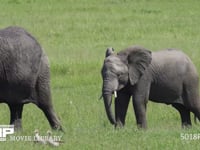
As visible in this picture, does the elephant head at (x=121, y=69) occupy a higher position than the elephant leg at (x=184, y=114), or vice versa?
the elephant head at (x=121, y=69)

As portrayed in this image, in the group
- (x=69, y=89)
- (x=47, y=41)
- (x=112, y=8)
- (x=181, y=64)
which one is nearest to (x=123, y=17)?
(x=112, y=8)

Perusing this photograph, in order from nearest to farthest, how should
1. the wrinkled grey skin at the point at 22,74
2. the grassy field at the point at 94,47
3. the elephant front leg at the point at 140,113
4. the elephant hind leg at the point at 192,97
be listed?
the grassy field at the point at 94,47 < the wrinkled grey skin at the point at 22,74 < the elephant front leg at the point at 140,113 < the elephant hind leg at the point at 192,97

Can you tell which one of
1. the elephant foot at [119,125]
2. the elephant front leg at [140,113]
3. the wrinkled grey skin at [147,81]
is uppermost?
the wrinkled grey skin at [147,81]

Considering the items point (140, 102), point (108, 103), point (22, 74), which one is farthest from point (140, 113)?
point (22, 74)

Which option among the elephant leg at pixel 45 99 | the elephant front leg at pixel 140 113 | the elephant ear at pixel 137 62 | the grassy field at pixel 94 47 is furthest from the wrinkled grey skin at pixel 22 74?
the elephant ear at pixel 137 62

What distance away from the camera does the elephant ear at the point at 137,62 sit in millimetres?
10875

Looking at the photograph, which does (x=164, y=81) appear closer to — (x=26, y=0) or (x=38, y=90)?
(x=38, y=90)

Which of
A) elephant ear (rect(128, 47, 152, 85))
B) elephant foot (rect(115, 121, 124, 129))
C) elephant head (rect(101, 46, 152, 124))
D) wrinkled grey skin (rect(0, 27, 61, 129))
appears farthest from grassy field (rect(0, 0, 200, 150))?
elephant ear (rect(128, 47, 152, 85))

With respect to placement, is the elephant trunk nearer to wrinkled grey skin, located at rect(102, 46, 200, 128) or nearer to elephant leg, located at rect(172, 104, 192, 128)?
wrinkled grey skin, located at rect(102, 46, 200, 128)

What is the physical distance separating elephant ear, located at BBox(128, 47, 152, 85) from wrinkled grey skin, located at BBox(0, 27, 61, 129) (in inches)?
47.7

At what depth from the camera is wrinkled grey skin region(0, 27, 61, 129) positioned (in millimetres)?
10133

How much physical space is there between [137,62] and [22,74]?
5.71 feet

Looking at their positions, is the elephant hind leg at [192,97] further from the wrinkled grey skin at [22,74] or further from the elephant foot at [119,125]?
the wrinkled grey skin at [22,74]

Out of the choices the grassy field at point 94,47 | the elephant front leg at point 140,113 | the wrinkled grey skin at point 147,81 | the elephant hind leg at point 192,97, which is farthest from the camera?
the elephant hind leg at point 192,97
